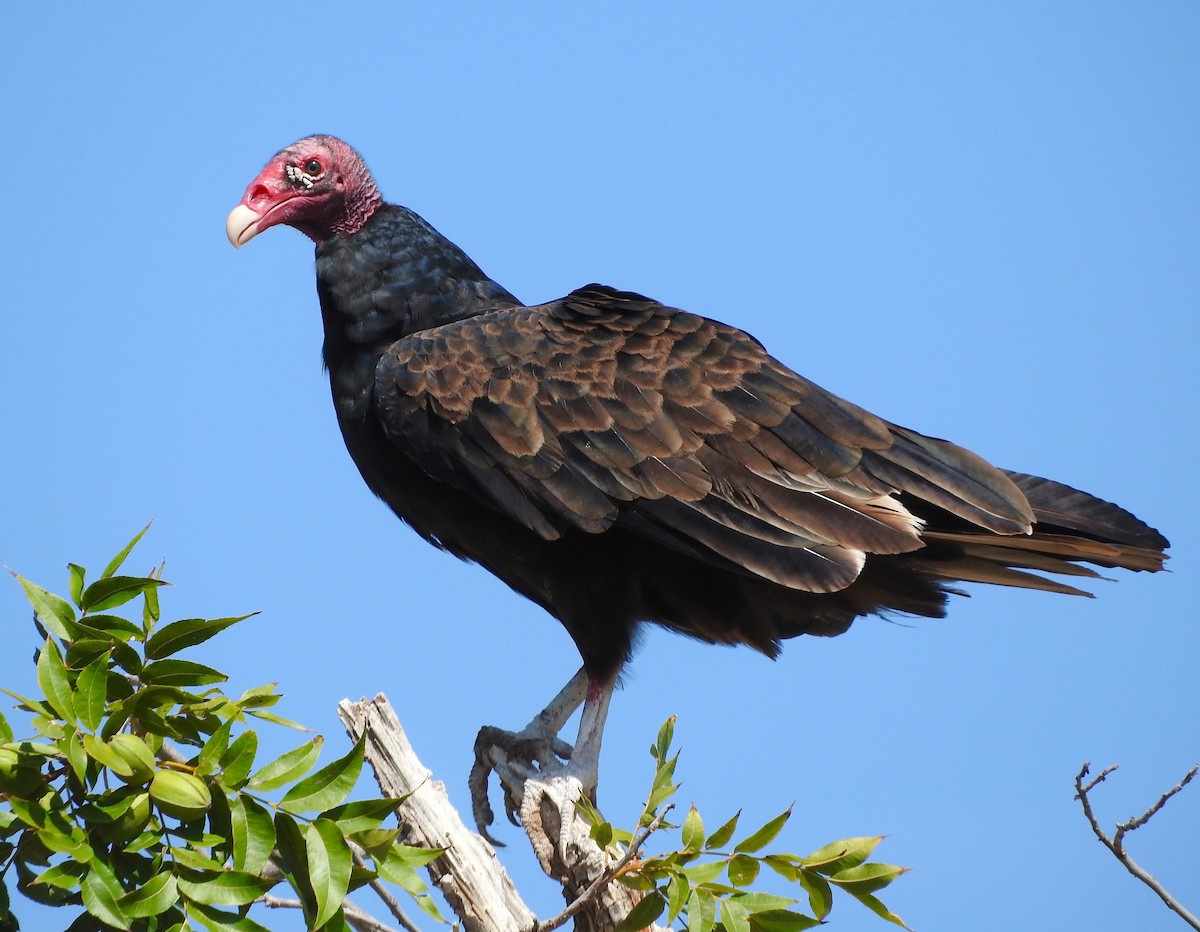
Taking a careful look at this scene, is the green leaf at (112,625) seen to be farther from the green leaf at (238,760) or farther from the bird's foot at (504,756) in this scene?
the bird's foot at (504,756)

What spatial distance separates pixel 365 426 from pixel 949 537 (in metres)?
1.67

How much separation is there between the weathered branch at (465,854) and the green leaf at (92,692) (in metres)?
0.67

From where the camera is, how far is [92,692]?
2.38 metres

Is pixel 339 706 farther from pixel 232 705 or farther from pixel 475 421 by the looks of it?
pixel 475 421

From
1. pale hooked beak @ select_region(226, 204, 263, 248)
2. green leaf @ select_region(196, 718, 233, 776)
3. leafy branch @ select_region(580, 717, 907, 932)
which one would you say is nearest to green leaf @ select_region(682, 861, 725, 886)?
leafy branch @ select_region(580, 717, 907, 932)

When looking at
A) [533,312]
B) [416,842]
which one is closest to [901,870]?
[416,842]

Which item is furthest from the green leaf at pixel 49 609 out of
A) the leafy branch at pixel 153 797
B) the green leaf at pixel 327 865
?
the green leaf at pixel 327 865

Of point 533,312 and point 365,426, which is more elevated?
point 533,312

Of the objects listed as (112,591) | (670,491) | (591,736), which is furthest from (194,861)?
(670,491)

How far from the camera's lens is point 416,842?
3139 mm

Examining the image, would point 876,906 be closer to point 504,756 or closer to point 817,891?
point 817,891

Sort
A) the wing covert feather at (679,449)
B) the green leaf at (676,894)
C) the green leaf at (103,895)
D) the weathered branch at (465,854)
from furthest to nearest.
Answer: the wing covert feather at (679,449)
the weathered branch at (465,854)
the green leaf at (676,894)
the green leaf at (103,895)

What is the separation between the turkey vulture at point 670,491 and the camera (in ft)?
12.3

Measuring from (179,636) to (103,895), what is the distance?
46 cm
